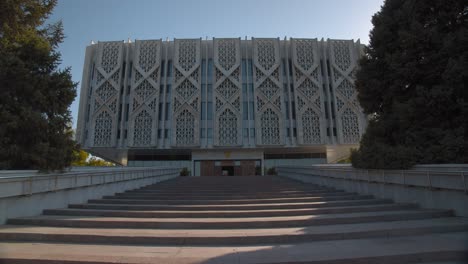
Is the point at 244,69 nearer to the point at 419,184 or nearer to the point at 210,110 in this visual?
the point at 210,110

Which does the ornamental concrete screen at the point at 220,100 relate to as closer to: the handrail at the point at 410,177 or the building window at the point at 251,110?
the building window at the point at 251,110

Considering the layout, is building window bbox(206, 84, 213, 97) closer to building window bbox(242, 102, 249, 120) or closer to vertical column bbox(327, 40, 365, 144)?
building window bbox(242, 102, 249, 120)

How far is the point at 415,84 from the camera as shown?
29.9 ft

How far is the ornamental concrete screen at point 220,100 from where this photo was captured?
31.1 m

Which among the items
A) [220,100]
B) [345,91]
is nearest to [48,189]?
[220,100]

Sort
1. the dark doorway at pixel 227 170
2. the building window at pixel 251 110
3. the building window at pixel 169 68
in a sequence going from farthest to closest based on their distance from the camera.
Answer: the dark doorway at pixel 227 170 < the building window at pixel 169 68 < the building window at pixel 251 110

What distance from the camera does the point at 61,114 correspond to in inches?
330

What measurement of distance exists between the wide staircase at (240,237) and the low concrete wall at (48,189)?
1.40 feet

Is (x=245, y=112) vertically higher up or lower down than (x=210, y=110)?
lower down

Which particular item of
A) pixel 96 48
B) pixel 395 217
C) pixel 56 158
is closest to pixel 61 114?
pixel 56 158

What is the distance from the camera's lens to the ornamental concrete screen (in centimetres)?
3106

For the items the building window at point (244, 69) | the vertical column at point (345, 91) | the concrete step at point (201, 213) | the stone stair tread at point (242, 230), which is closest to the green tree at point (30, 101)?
the concrete step at point (201, 213)

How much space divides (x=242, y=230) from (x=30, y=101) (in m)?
7.68

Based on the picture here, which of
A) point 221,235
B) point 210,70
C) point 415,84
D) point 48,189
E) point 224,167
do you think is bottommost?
point 221,235
